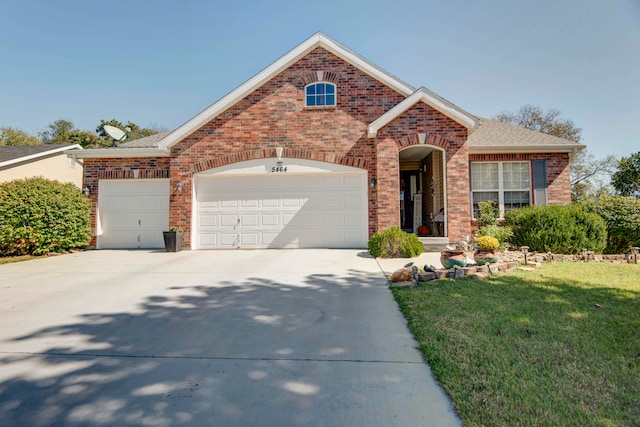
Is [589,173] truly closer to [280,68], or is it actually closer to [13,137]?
[280,68]

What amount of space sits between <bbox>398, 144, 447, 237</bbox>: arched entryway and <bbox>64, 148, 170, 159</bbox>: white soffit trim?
339 inches

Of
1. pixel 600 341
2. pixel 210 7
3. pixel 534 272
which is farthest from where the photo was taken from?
pixel 210 7

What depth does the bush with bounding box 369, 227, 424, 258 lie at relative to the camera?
826 centimetres

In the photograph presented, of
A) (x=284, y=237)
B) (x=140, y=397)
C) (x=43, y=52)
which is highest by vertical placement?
(x=43, y=52)

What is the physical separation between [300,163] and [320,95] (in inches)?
96.1

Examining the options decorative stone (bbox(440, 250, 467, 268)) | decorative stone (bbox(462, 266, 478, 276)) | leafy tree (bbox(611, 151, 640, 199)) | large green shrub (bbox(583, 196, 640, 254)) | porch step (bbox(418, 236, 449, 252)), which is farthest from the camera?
leafy tree (bbox(611, 151, 640, 199))

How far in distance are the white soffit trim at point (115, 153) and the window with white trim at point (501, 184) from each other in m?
10.9

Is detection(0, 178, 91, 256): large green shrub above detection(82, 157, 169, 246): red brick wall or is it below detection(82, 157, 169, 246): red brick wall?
below

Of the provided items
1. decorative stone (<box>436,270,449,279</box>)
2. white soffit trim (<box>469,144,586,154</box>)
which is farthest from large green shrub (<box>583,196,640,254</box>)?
decorative stone (<box>436,270,449,279</box>)

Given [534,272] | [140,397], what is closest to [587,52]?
[534,272]

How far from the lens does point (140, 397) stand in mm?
2285

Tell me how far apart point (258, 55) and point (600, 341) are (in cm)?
1353

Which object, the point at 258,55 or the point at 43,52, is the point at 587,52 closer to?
the point at 258,55

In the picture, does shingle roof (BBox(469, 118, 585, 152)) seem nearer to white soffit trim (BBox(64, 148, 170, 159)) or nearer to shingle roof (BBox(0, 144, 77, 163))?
white soffit trim (BBox(64, 148, 170, 159))
